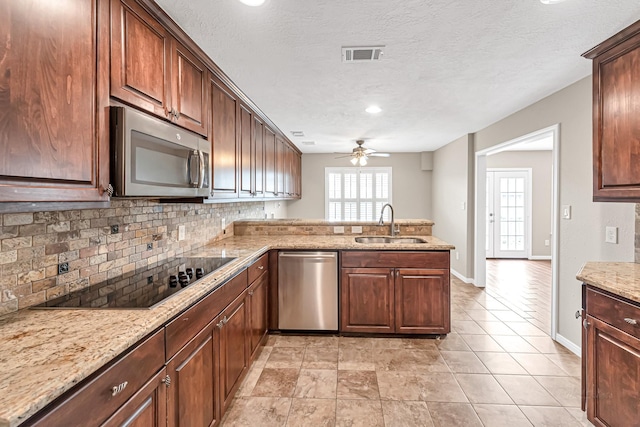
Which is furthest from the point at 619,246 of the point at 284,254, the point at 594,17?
the point at 284,254

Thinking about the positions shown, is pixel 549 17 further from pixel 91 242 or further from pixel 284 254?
pixel 91 242

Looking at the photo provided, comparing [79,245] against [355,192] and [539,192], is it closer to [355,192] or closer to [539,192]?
[355,192]

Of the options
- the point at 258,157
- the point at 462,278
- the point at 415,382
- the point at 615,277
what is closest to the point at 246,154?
the point at 258,157

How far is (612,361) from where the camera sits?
1.67 m

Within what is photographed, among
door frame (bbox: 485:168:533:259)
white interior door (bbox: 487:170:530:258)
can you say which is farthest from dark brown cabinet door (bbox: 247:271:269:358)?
door frame (bbox: 485:168:533:259)

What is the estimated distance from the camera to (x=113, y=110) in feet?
4.46

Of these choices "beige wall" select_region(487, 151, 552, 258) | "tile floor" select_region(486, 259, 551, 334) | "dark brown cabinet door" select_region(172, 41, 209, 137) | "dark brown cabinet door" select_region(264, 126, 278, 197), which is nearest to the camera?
"dark brown cabinet door" select_region(172, 41, 209, 137)

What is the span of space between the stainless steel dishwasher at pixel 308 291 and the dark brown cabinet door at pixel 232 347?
32.0 inches

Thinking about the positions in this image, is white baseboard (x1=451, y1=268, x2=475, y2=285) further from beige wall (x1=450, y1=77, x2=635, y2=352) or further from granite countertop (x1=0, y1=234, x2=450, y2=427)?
granite countertop (x1=0, y1=234, x2=450, y2=427)

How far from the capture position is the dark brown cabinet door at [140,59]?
4.68ft

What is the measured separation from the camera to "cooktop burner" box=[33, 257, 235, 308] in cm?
142

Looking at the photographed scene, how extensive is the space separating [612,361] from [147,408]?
2.16 meters

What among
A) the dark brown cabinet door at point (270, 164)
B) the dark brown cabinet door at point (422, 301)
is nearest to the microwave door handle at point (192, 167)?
the dark brown cabinet door at point (422, 301)

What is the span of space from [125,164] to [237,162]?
1721mm
